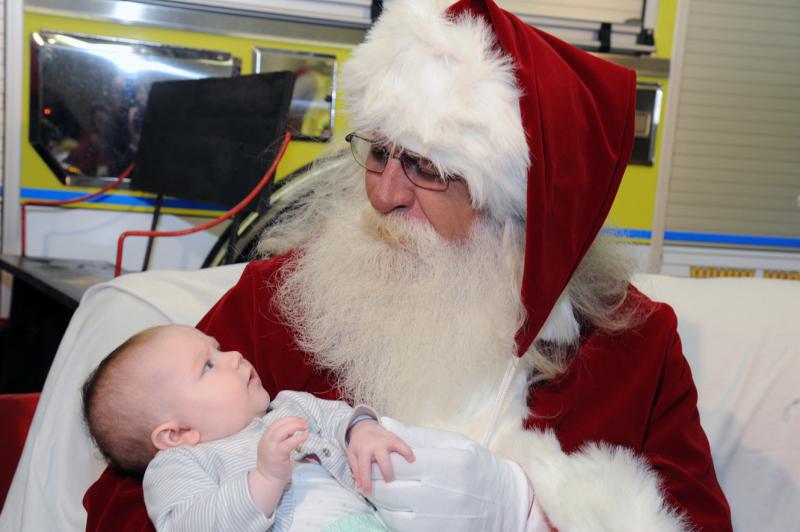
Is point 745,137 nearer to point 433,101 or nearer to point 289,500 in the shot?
point 433,101

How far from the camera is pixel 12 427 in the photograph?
2.09 metres

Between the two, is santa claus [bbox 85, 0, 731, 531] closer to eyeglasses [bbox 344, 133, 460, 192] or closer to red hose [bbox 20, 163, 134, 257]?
eyeglasses [bbox 344, 133, 460, 192]

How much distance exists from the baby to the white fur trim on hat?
1.57 feet

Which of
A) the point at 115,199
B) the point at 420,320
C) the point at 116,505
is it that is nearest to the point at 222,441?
the point at 116,505

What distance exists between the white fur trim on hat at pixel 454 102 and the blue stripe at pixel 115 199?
2347 millimetres

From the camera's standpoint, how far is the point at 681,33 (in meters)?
4.20

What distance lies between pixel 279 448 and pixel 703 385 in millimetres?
1243

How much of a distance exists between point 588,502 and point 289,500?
0.50 metres

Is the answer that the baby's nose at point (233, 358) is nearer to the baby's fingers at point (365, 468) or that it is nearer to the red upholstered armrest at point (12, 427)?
the baby's fingers at point (365, 468)

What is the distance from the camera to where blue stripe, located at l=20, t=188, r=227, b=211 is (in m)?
3.66

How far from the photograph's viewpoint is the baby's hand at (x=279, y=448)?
43.4 inches

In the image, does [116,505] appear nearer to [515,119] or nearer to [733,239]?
[515,119]

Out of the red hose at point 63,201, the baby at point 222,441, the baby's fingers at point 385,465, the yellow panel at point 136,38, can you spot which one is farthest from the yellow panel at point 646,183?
the baby's fingers at point 385,465

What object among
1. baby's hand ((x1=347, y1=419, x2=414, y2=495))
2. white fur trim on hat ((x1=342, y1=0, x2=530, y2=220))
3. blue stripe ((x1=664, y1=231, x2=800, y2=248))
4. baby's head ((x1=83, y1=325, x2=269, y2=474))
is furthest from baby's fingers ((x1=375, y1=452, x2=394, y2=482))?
blue stripe ((x1=664, y1=231, x2=800, y2=248))
